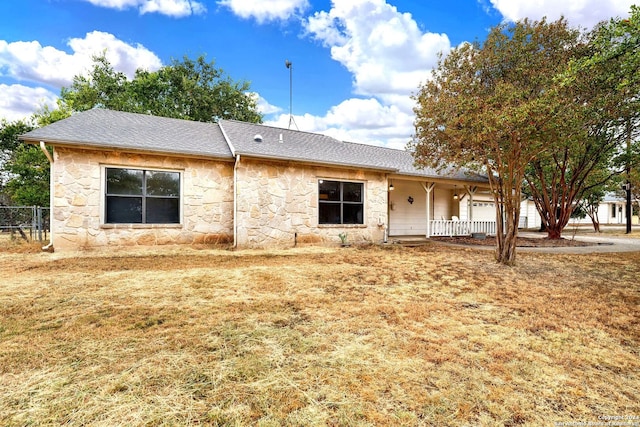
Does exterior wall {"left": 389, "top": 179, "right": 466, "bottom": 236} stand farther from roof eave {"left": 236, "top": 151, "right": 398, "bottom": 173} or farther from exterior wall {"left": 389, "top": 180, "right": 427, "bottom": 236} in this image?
roof eave {"left": 236, "top": 151, "right": 398, "bottom": 173}

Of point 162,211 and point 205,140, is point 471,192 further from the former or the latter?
point 162,211

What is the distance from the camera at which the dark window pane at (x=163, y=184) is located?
8422 mm

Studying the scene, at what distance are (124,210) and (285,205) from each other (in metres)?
4.47

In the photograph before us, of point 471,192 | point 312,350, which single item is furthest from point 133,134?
point 471,192

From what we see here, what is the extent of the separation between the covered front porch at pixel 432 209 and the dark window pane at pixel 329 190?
3360 mm

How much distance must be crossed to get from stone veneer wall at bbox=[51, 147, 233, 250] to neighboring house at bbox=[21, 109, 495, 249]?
0.02 metres

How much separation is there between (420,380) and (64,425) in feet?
7.25

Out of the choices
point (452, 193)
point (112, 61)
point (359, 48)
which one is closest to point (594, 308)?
point (452, 193)

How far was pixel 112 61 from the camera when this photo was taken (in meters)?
20.9

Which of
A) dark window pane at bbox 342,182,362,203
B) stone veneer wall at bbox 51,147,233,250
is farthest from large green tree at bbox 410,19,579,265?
stone veneer wall at bbox 51,147,233,250

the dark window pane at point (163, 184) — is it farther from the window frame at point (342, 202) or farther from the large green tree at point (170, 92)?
the large green tree at point (170, 92)

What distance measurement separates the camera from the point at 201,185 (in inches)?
351

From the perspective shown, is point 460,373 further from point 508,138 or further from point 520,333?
point 508,138

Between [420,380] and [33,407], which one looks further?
[420,380]
